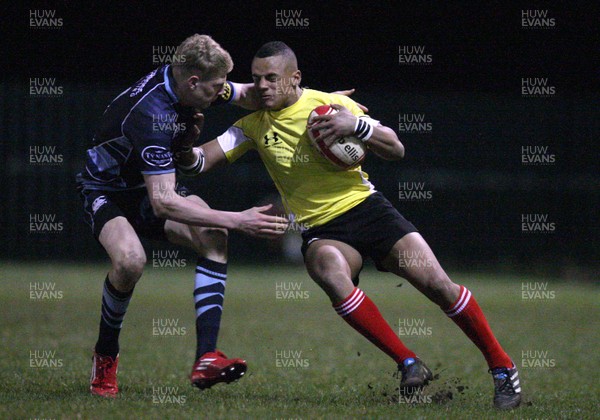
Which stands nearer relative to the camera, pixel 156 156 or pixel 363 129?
pixel 156 156

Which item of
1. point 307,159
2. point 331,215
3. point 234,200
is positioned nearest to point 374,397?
point 331,215

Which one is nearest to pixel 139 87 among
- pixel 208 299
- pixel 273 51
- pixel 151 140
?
pixel 151 140

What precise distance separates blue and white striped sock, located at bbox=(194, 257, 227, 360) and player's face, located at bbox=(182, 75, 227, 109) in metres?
0.95

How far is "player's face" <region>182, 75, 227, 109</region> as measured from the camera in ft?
18.4

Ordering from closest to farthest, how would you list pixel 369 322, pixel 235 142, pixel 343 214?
pixel 369 322 < pixel 343 214 < pixel 235 142

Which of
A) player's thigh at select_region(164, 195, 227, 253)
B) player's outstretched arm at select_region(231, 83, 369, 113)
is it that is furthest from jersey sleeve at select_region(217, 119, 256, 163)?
player's thigh at select_region(164, 195, 227, 253)

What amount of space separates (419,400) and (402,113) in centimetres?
1140

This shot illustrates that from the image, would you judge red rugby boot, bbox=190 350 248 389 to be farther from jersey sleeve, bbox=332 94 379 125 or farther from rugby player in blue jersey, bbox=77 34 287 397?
jersey sleeve, bbox=332 94 379 125

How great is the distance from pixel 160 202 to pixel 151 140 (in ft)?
1.19

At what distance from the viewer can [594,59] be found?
62.8 ft

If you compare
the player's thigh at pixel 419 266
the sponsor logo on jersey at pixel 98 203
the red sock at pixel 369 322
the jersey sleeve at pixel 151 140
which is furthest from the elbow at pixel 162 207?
the player's thigh at pixel 419 266

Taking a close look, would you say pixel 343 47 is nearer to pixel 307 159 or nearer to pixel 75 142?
pixel 75 142

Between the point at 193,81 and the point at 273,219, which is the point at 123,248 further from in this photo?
the point at 193,81

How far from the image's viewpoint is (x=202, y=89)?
18.4 feet
